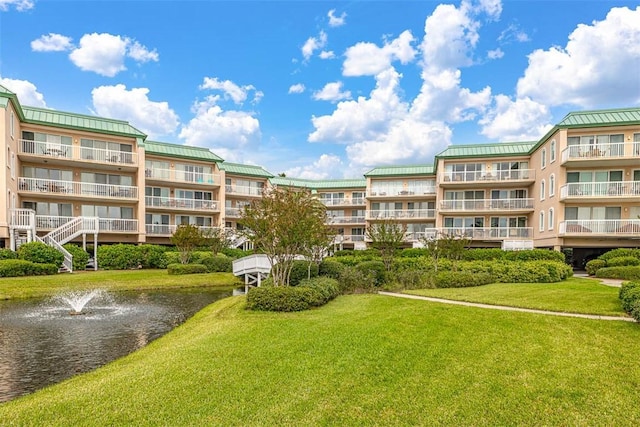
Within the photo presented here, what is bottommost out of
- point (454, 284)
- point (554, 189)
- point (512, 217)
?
point (454, 284)

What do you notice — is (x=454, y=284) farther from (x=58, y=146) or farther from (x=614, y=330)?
(x=58, y=146)

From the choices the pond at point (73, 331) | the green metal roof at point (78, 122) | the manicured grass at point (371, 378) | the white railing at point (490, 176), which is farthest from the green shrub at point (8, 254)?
the white railing at point (490, 176)

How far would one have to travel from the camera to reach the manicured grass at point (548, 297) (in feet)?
39.8

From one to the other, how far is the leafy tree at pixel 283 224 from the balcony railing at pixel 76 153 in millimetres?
22285

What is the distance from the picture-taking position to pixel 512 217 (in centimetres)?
3728

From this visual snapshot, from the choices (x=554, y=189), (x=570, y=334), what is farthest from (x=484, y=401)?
(x=554, y=189)

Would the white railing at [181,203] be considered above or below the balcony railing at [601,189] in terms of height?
below

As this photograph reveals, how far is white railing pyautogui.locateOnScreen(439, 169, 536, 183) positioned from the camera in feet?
117

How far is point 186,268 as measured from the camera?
2683 centimetres

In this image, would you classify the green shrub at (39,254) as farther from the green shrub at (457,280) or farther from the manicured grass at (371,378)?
the green shrub at (457,280)

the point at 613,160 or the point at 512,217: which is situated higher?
the point at 613,160

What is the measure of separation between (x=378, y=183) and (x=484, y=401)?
4115 centimetres

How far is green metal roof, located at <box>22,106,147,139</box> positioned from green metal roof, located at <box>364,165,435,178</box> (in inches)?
1005

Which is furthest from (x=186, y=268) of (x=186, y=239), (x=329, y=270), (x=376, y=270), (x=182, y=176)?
(x=182, y=176)
